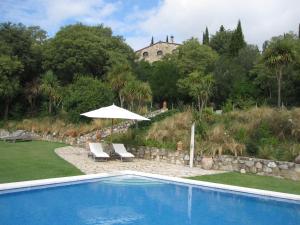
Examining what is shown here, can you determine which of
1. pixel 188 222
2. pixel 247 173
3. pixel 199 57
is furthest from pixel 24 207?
pixel 199 57

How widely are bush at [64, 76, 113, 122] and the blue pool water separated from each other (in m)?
12.9

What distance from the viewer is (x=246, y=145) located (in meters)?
13.0

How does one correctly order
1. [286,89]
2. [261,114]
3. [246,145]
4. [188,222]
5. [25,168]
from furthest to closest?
[286,89] < [261,114] < [246,145] < [25,168] < [188,222]

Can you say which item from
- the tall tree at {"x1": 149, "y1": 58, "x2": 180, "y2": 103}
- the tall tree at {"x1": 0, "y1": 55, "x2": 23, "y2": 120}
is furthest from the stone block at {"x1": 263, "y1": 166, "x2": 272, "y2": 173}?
the tall tree at {"x1": 149, "y1": 58, "x2": 180, "y2": 103}

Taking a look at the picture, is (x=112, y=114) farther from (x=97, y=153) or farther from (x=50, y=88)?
(x=50, y=88)

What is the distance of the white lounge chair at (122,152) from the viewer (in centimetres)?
1448

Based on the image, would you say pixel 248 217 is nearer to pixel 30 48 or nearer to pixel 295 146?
pixel 295 146

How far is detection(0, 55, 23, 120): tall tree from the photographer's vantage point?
27.6 metres

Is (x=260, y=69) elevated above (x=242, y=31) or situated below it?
below

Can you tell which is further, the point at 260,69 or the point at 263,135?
the point at 260,69

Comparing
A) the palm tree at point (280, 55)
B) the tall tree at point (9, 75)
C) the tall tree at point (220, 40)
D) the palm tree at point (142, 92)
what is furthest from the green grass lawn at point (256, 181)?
the tall tree at point (220, 40)

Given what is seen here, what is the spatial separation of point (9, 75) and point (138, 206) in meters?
24.2

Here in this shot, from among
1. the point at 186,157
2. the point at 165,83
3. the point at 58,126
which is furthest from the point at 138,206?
the point at 165,83

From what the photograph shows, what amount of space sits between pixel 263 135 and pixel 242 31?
3255 centimetres
